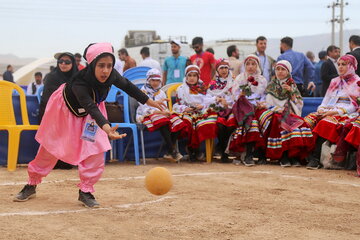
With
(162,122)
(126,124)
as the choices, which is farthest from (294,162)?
(126,124)

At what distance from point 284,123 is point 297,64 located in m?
2.23

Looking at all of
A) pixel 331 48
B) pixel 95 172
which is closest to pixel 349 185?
pixel 95 172

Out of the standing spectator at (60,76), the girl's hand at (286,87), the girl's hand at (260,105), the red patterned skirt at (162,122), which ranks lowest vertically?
the red patterned skirt at (162,122)

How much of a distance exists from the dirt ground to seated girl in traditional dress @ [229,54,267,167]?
3.78 ft

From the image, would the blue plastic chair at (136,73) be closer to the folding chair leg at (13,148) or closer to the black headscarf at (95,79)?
the folding chair leg at (13,148)

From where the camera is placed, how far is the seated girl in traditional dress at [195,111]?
10.2 metres

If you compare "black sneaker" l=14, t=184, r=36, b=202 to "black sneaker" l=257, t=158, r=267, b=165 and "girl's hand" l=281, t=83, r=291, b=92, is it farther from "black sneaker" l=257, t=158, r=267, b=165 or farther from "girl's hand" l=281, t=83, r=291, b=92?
"girl's hand" l=281, t=83, r=291, b=92

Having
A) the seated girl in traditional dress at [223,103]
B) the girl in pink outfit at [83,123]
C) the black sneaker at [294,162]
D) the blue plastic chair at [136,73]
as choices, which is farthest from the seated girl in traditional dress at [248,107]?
the girl in pink outfit at [83,123]

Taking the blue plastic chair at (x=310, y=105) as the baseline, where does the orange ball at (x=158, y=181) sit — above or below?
below

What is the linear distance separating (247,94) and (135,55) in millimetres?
22146

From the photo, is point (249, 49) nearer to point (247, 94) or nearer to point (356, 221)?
point (247, 94)

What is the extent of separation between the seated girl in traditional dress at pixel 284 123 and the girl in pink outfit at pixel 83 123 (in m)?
3.72

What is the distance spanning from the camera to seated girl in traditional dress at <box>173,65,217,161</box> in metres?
10.2

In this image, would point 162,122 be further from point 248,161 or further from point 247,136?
point 248,161
